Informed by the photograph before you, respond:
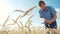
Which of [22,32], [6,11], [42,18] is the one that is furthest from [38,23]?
[6,11]

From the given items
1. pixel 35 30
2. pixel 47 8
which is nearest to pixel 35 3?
pixel 47 8

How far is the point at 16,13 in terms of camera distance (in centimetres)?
310

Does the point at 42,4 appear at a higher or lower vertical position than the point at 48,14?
higher

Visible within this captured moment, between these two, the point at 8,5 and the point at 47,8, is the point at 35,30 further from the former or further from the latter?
the point at 8,5

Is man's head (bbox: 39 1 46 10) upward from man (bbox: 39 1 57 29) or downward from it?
upward

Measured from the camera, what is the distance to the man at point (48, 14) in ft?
9.99

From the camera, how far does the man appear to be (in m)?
3.04

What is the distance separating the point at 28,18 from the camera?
3.07m

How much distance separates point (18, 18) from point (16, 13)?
86mm

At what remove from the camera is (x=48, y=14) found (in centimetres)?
309

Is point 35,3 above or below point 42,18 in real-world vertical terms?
above

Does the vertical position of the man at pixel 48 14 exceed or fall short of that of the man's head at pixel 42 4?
it falls short

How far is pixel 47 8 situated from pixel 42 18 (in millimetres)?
177

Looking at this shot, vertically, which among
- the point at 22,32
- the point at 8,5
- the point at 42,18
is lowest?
the point at 22,32
